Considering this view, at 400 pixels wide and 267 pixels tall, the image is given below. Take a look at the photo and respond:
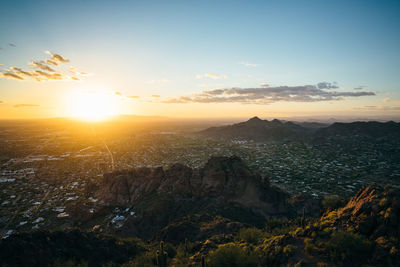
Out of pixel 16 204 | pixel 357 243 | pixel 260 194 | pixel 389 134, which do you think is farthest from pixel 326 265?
pixel 389 134

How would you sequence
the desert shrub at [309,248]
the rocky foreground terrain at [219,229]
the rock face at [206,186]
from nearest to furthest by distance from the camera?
the rocky foreground terrain at [219,229] < the desert shrub at [309,248] < the rock face at [206,186]

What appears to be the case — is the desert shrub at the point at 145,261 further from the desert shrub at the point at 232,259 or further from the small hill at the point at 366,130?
the small hill at the point at 366,130

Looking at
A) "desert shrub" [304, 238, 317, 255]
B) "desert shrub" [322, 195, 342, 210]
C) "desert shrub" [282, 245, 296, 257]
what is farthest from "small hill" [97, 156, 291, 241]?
"desert shrub" [304, 238, 317, 255]

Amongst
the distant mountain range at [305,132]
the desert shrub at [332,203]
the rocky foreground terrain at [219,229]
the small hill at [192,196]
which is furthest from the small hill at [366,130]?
the desert shrub at [332,203]

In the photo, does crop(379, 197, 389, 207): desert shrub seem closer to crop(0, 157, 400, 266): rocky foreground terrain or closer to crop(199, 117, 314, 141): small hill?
crop(0, 157, 400, 266): rocky foreground terrain

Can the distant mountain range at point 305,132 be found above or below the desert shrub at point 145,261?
above

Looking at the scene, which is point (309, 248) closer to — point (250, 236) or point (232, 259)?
point (232, 259)
